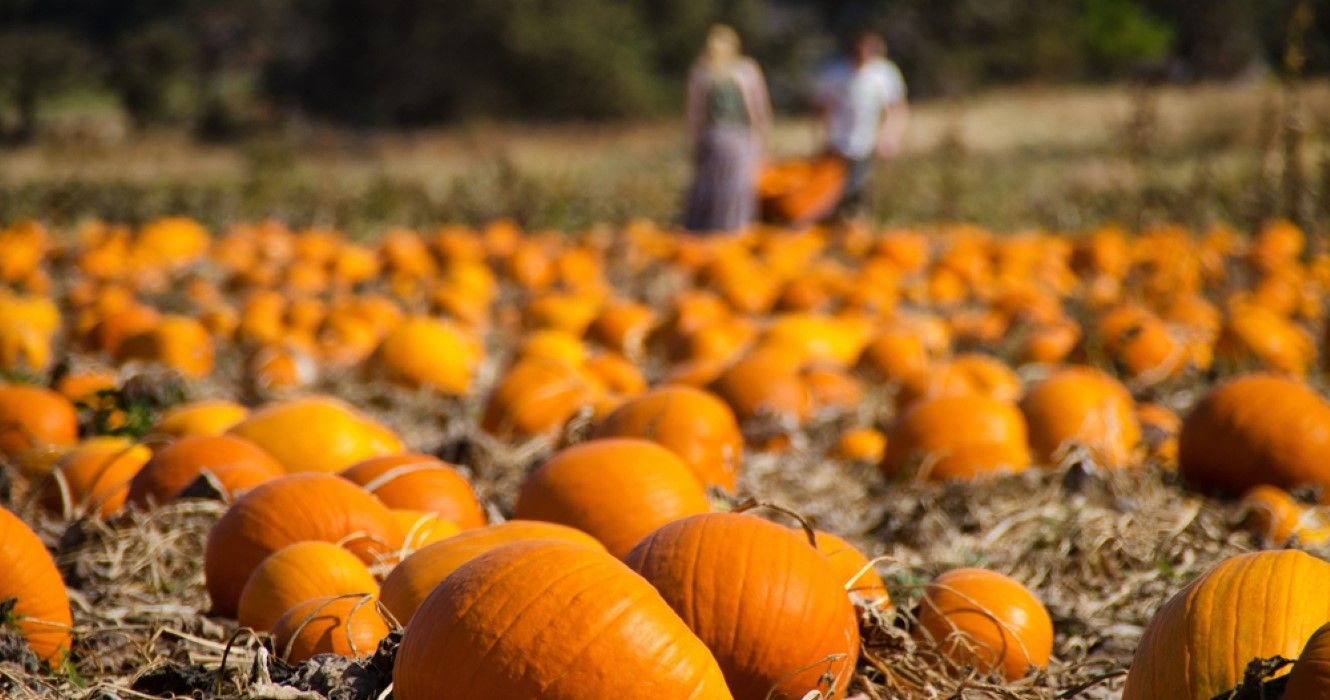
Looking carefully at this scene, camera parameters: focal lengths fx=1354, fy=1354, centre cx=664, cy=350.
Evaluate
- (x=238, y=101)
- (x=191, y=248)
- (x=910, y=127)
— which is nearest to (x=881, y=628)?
(x=191, y=248)

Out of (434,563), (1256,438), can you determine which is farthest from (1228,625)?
(1256,438)

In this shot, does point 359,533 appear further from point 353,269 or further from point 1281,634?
point 353,269

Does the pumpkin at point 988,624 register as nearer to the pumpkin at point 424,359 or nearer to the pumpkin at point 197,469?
the pumpkin at point 197,469

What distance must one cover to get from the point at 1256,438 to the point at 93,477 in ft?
10.5

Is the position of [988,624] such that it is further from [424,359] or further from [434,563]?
[424,359]

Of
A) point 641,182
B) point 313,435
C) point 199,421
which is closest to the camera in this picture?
point 313,435

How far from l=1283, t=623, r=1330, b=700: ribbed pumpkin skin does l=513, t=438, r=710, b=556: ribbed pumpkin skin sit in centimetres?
136

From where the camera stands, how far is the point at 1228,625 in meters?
1.94

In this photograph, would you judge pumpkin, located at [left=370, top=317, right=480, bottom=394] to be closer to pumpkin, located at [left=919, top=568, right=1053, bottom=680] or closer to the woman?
pumpkin, located at [left=919, top=568, right=1053, bottom=680]

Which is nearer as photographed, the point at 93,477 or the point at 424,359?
the point at 93,477

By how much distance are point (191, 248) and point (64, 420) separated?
238 inches

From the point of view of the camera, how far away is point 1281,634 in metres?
1.93

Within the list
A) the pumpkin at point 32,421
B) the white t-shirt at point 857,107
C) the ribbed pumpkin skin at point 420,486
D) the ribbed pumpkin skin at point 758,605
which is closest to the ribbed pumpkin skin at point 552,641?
the ribbed pumpkin skin at point 758,605

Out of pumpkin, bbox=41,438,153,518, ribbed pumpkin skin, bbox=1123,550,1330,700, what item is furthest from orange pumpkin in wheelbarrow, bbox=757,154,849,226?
ribbed pumpkin skin, bbox=1123,550,1330,700
